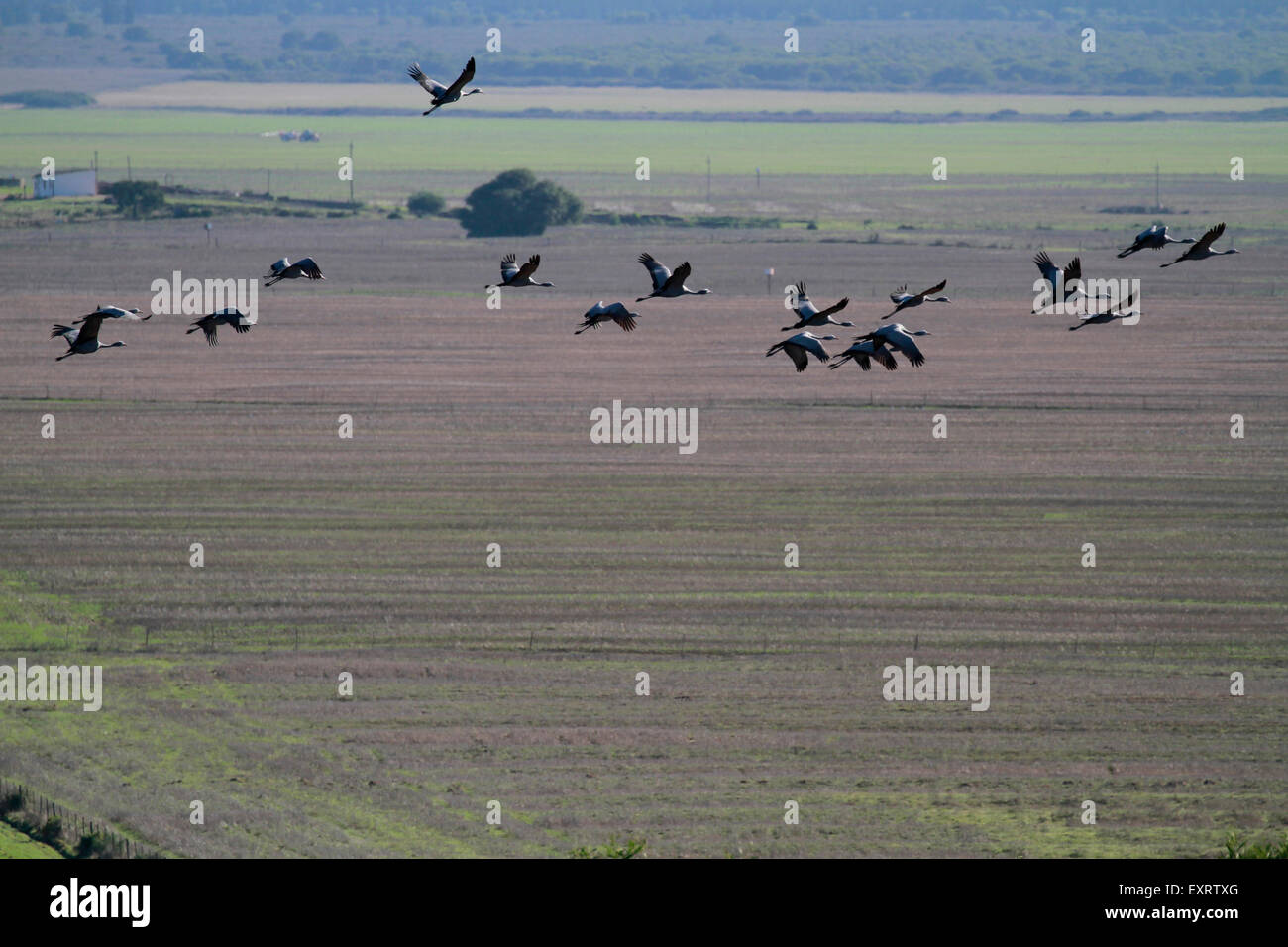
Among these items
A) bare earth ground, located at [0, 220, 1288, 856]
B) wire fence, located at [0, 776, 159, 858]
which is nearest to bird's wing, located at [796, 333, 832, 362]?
bare earth ground, located at [0, 220, 1288, 856]

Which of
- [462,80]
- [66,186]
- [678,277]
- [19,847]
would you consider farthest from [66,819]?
[66,186]

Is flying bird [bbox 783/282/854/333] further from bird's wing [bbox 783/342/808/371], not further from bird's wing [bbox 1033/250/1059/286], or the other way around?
bird's wing [bbox 1033/250/1059/286]

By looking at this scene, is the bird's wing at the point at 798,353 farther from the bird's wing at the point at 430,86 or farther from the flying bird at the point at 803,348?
the bird's wing at the point at 430,86

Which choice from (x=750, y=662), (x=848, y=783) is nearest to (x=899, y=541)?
(x=750, y=662)

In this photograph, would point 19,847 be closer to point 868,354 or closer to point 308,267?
point 308,267

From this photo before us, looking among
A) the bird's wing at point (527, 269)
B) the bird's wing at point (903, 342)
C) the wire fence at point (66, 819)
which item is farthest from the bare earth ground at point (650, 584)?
the bird's wing at point (527, 269)
